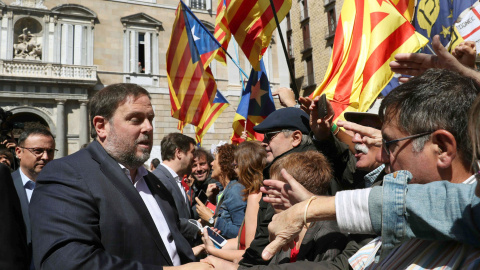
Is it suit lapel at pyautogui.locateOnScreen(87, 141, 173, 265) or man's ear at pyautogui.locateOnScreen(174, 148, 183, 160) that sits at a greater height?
man's ear at pyautogui.locateOnScreen(174, 148, 183, 160)

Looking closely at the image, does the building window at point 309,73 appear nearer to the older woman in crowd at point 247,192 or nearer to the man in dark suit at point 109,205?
the older woman in crowd at point 247,192

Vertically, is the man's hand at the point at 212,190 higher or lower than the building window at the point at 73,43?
lower

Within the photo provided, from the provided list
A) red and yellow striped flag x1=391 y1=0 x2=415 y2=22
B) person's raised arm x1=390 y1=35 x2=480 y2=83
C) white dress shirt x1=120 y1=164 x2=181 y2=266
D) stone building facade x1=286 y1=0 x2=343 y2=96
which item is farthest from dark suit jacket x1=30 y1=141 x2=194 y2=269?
stone building facade x1=286 y1=0 x2=343 y2=96

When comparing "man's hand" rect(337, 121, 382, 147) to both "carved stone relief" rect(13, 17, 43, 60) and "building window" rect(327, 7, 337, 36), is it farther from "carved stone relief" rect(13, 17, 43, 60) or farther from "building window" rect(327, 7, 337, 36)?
"building window" rect(327, 7, 337, 36)

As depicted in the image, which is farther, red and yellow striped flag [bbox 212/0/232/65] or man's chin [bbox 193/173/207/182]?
red and yellow striped flag [bbox 212/0/232/65]

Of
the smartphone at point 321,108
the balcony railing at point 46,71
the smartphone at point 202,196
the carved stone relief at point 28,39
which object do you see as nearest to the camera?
the smartphone at point 321,108

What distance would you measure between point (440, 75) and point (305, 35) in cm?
2599

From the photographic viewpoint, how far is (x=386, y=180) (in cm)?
119

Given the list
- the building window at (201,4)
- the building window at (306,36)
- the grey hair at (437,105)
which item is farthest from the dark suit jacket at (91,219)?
the building window at (306,36)

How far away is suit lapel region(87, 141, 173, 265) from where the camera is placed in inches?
89.1

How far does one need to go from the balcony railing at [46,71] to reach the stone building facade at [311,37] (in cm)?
1256

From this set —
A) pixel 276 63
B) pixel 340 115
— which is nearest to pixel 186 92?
pixel 340 115

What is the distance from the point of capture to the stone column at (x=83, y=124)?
731 inches

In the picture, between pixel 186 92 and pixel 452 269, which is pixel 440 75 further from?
pixel 186 92
